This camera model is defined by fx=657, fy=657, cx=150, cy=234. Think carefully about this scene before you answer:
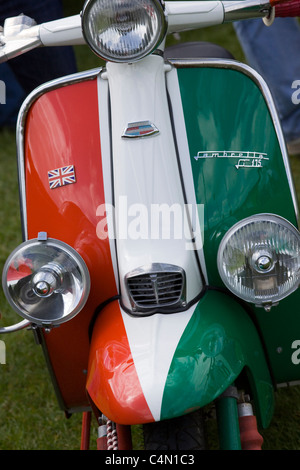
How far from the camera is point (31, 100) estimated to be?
1915mm

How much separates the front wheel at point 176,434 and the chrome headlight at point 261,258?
1.05 ft

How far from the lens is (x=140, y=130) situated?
171 centimetres

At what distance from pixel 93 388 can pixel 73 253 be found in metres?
0.32

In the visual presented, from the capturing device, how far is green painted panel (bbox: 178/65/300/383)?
1.72 m

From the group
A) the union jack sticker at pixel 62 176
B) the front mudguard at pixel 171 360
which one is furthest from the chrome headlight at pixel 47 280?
the union jack sticker at pixel 62 176

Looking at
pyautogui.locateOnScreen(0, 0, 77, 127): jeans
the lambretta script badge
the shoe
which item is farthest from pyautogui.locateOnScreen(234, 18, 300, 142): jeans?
the lambretta script badge

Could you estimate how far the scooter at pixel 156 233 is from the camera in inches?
58.4

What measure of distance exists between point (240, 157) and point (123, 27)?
1.50 feet

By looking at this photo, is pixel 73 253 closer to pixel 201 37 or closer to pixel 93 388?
pixel 93 388

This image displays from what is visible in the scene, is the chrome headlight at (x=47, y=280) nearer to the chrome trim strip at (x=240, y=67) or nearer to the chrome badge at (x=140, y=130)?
the chrome badge at (x=140, y=130)

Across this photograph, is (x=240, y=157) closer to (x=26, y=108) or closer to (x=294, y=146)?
(x=26, y=108)

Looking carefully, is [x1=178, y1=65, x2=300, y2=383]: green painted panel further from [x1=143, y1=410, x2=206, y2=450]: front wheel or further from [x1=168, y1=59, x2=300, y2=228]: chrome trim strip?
[x1=143, y1=410, x2=206, y2=450]: front wheel

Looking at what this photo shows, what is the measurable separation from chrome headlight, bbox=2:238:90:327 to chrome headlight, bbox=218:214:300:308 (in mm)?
350

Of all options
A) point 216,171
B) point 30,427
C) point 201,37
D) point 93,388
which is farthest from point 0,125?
point 93,388
